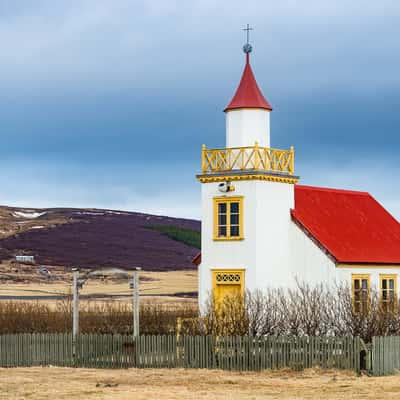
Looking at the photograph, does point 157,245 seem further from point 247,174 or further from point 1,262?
point 247,174

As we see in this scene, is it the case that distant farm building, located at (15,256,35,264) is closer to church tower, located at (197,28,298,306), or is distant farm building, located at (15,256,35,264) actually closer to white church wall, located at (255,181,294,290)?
church tower, located at (197,28,298,306)

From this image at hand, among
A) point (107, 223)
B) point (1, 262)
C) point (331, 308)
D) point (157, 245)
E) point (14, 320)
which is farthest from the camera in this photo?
point (107, 223)

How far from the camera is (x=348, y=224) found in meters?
50.4

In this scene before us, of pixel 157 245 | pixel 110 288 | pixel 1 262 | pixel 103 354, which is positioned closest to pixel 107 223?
pixel 157 245

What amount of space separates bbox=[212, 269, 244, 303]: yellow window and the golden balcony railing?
13.0 ft

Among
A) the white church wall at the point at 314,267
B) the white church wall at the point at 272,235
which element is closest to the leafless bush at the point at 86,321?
the white church wall at the point at 272,235

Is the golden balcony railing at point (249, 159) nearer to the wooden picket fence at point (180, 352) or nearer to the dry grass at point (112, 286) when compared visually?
the wooden picket fence at point (180, 352)

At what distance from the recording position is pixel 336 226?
49.3 meters

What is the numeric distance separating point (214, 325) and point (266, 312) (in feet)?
6.39

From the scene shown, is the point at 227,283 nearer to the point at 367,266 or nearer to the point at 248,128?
the point at 367,266

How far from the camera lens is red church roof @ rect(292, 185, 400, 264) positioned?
47438 mm

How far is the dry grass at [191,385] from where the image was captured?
33.8 meters

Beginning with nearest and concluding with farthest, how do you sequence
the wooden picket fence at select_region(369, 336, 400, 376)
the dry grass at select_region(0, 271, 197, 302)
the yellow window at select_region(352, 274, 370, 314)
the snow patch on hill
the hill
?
the wooden picket fence at select_region(369, 336, 400, 376) < the yellow window at select_region(352, 274, 370, 314) < the dry grass at select_region(0, 271, 197, 302) < the hill < the snow patch on hill

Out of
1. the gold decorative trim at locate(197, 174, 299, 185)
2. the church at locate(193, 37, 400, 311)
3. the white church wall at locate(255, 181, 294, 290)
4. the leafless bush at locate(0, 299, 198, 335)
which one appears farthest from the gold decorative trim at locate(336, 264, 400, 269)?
the leafless bush at locate(0, 299, 198, 335)
